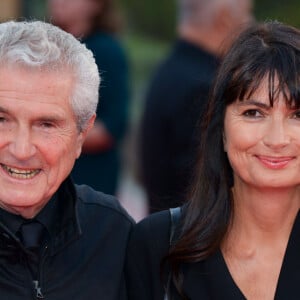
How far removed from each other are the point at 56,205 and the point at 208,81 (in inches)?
76.9

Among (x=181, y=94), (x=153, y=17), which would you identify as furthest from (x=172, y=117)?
(x=153, y=17)

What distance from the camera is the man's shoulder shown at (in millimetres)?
3971

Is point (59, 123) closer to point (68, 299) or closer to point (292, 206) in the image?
point (68, 299)

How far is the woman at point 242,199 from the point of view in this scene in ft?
12.0

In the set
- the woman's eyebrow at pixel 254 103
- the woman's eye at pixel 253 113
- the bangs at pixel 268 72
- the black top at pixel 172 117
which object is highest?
the black top at pixel 172 117

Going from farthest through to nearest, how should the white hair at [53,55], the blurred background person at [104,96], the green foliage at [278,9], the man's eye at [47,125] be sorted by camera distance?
1. the green foliage at [278,9]
2. the blurred background person at [104,96]
3. the man's eye at [47,125]
4. the white hair at [53,55]

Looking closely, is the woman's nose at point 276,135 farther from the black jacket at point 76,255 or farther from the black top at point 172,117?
the black top at point 172,117

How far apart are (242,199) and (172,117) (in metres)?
1.87

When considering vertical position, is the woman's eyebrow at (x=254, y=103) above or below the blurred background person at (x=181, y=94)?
below

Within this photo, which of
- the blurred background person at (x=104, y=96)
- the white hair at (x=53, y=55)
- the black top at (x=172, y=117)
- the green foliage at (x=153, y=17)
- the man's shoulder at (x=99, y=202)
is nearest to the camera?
the white hair at (x=53, y=55)

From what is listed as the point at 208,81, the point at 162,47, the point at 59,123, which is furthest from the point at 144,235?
the point at 162,47

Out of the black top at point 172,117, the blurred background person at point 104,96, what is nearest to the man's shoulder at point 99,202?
the black top at point 172,117

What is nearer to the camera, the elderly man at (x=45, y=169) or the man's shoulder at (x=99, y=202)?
the elderly man at (x=45, y=169)

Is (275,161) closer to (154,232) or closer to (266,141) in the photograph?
(266,141)
